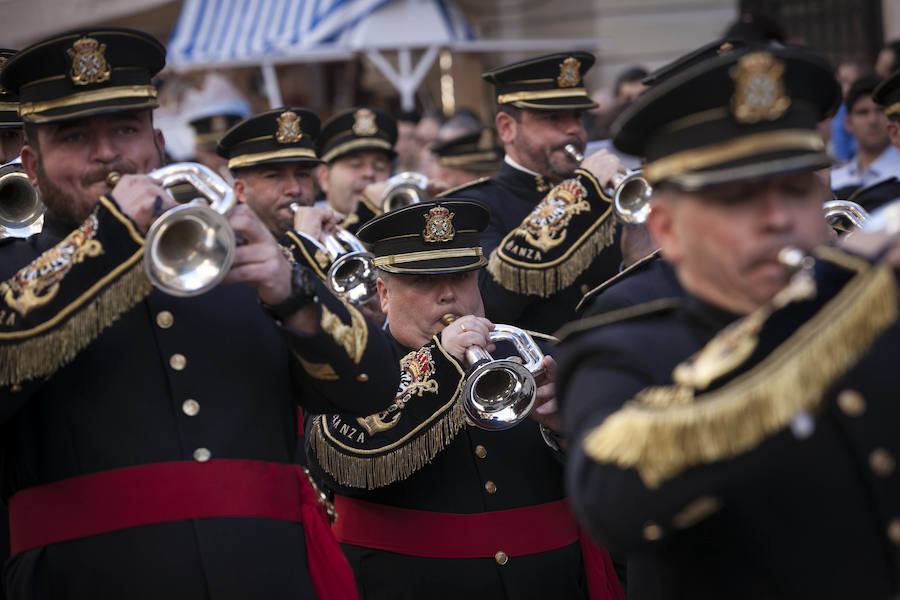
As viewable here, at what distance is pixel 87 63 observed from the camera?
3.39 meters

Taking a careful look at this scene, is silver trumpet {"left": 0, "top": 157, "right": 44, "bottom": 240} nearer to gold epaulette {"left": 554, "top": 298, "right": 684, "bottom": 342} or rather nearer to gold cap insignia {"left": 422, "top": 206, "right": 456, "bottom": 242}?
gold cap insignia {"left": 422, "top": 206, "right": 456, "bottom": 242}

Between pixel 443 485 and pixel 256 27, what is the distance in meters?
15.3

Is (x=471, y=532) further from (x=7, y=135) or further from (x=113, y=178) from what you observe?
(x=7, y=135)

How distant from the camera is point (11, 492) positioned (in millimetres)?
3465

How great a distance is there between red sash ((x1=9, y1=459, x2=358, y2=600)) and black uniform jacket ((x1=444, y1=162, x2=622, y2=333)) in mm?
2273

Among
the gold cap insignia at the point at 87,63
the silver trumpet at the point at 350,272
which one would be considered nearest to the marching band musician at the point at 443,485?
the gold cap insignia at the point at 87,63

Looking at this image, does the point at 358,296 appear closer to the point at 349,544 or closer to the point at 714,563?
the point at 349,544

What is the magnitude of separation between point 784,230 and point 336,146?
6.24 m

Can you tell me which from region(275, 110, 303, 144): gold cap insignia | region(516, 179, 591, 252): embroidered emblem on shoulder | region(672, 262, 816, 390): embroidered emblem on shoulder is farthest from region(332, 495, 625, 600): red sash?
region(275, 110, 303, 144): gold cap insignia

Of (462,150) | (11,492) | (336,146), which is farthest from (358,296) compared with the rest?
(462,150)

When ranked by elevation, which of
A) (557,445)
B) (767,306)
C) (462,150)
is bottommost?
(462,150)

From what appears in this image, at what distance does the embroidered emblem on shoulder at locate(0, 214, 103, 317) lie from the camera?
3090 mm

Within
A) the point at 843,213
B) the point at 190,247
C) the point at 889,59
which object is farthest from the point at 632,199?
the point at 889,59

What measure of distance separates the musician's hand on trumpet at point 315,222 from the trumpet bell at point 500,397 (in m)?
2.41
